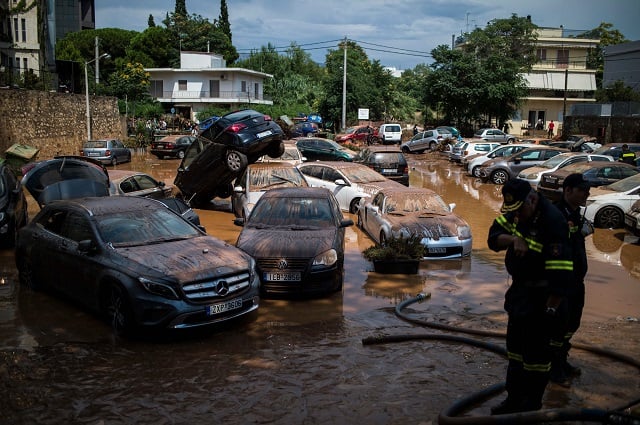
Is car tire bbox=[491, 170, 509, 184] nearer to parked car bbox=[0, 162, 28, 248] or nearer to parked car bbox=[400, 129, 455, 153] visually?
parked car bbox=[400, 129, 455, 153]

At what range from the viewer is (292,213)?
35.2 feet

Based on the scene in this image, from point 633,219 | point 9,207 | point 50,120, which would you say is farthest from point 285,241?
point 50,120

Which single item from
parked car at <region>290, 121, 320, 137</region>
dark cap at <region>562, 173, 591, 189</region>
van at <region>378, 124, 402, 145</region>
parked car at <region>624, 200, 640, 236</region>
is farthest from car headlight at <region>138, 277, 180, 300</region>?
van at <region>378, 124, 402, 145</region>

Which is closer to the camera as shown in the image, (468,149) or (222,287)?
(222,287)

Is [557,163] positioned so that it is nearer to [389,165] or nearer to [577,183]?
[389,165]

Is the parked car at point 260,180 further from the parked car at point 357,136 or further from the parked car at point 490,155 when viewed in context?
the parked car at point 357,136

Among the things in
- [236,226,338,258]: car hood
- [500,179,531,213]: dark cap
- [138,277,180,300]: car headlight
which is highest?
[500,179,531,213]: dark cap

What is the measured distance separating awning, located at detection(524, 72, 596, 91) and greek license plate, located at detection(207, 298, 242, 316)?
207 feet

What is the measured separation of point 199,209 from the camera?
1928 cm

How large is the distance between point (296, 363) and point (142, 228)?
310 cm

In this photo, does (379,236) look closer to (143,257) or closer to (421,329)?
(421,329)

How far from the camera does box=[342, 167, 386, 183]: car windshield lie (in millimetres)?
18219

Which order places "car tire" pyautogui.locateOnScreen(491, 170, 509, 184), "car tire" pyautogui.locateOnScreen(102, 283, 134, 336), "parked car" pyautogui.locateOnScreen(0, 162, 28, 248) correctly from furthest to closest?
"car tire" pyautogui.locateOnScreen(491, 170, 509, 184)
"parked car" pyautogui.locateOnScreen(0, 162, 28, 248)
"car tire" pyautogui.locateOnScreen(102, 283, 134, 336)

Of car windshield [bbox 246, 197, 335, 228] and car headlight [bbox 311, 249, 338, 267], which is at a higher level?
car windshield [bbox 246, 197, 335, 228]
